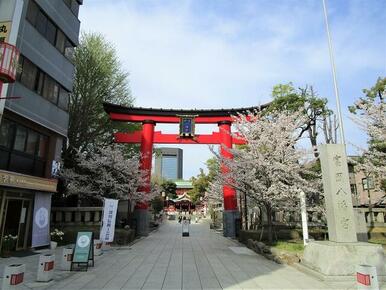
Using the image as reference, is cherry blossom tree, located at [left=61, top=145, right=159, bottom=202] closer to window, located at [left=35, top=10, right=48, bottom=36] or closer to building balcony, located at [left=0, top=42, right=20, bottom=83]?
window, located at [left=35, top=10, right=48, bottom=36]

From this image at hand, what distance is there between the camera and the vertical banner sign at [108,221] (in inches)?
597

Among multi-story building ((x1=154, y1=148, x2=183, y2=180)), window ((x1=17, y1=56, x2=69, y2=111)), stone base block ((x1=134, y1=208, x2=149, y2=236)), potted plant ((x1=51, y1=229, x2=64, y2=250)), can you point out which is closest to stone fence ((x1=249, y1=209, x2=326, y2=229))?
stone base block ((x1=134, y1=208, x2=149, y2=236))

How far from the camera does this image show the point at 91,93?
25.1 m

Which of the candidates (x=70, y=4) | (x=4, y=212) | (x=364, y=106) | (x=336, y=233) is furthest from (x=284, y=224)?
(x=70, y=4)

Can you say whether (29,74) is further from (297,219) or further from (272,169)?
(297,219)

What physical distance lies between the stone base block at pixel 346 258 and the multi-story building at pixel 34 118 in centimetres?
1233

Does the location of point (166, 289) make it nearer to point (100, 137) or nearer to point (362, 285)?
point (362, 285)

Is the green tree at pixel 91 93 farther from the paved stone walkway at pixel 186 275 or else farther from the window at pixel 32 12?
the paved stone walkway at pixel 186 275

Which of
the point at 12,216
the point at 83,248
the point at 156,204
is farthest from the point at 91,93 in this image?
the point at 156,204

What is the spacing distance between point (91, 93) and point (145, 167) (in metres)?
7.49

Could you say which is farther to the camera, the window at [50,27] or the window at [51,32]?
the window at [51,32]

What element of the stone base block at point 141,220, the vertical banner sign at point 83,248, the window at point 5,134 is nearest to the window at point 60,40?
the window at point 5,134

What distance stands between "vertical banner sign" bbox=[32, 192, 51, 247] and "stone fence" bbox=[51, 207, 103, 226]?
114 inches

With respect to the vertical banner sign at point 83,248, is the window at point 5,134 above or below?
above
